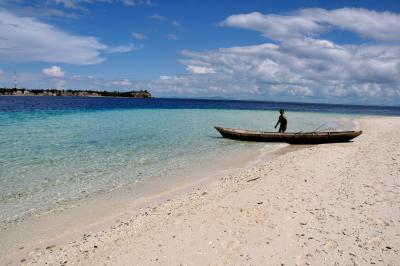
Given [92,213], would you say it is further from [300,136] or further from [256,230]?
[300,136]

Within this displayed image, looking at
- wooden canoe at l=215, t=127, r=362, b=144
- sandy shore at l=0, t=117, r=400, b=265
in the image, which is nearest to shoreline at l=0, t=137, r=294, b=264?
sandy shore at l=0, t=117, r=400, b=265

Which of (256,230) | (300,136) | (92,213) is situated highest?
(300,136)

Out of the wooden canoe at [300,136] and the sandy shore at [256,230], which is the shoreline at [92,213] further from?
the wooden canoe at [300,136]

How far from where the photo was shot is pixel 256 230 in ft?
20.9

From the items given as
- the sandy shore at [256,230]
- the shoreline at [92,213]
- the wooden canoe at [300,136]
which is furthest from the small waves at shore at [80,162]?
the sandy shore at [256,230]

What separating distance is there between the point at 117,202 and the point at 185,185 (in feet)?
8.18

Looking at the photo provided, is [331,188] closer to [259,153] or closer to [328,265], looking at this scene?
[328,265]

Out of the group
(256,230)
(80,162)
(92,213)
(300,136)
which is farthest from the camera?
(300,136)

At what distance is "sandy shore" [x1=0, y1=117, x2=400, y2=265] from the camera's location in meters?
5.47

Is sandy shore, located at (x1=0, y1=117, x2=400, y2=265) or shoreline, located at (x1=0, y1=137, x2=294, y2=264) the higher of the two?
sandy shore, located at (x1=0, y1=117, x2=400, y2=265)

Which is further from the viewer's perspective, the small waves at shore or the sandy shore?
the small waves at shore

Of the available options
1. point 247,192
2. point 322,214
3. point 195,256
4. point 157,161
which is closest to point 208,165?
point 157,161

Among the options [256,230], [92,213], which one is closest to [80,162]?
[92,213]

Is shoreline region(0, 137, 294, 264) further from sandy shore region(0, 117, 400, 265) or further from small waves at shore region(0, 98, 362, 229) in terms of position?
small waves at shore region(0, 98, 362, 229)
